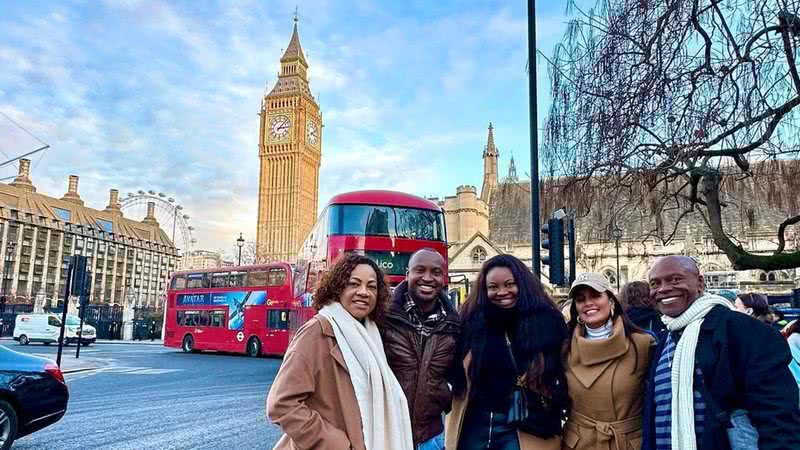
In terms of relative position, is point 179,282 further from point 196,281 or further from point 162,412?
point 162,412

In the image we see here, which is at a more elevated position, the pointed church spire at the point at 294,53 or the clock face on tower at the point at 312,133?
the pointed church spire at the point at 294,53

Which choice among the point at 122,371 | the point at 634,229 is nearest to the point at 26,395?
the point at 122,371

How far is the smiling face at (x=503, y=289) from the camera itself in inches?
115

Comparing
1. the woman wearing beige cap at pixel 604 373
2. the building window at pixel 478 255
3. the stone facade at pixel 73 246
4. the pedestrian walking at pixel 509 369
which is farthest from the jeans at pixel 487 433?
the stone facade at pixel 73 246

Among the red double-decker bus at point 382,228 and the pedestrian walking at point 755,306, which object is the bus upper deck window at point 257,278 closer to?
the red double-decker bus at point 382,228

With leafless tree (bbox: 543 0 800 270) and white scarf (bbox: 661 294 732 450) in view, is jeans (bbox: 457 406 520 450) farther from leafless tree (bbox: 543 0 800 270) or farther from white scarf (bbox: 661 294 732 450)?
leafless tree (bbox: 543 0 800 270)

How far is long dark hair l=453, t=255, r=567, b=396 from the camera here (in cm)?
275

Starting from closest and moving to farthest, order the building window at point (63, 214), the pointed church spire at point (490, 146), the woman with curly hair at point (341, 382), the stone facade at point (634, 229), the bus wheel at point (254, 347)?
the woman with curly hair at point (341, 382) → the stone facade at point (634, 229) → the bus wheel at point (254, 347) → the pointed church spire at point (490, 146) → the building window at point (63, 214)

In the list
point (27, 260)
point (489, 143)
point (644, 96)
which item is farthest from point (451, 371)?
point (27, 260)

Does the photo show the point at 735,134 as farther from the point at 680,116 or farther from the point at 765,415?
the point at 765,415

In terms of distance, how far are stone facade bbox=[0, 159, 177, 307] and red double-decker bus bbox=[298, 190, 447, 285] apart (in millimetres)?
62223

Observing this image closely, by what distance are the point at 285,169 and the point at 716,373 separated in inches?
3543

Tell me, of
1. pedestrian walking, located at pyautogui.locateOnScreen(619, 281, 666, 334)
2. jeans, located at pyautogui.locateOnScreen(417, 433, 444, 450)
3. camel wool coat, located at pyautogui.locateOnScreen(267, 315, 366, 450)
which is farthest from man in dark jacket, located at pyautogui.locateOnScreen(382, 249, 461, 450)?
pedestrian walking, located at pyautogui.locateOnScreen(619, 281, 666, 334)

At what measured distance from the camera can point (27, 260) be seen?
72.0 metres
